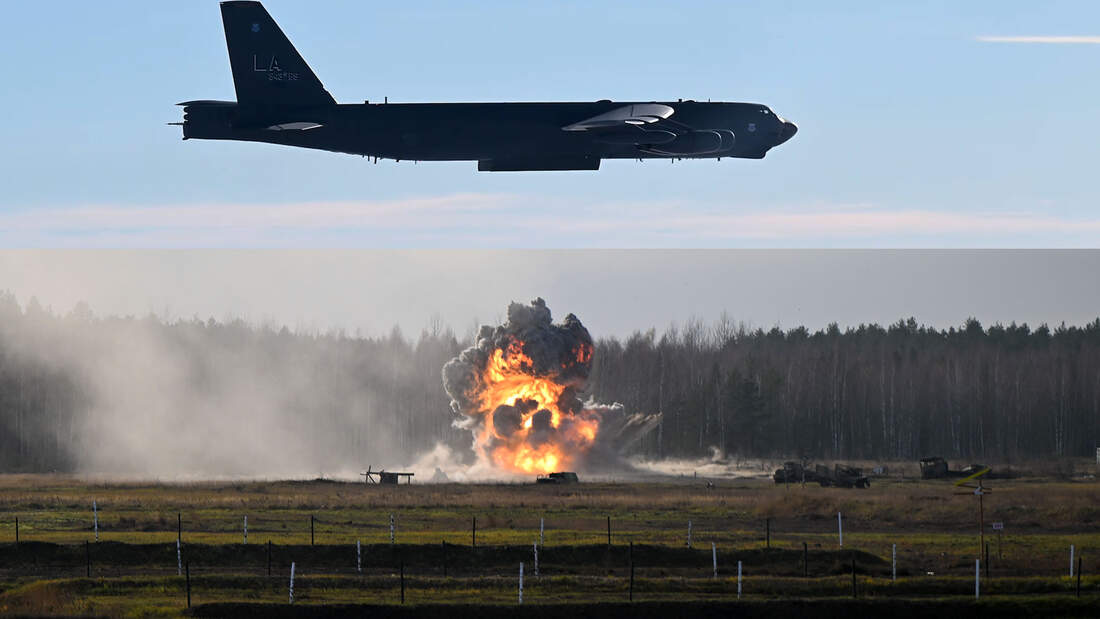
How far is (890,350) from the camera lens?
610 feet

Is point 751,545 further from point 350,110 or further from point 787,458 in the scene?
point 787,458

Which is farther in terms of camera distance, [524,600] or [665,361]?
[665,361]

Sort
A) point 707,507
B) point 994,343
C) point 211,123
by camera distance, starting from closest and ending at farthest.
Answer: point 211,123 → point 707,507 → point 994,343

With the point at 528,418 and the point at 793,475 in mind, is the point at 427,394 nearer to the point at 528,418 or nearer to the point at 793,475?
the point at 528,418

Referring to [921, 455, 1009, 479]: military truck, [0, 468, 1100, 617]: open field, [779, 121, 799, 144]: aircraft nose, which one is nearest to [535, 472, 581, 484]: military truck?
[0, 468, 1100, 617]: open field

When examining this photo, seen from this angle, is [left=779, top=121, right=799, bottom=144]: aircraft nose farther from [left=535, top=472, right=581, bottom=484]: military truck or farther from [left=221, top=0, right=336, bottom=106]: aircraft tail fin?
[left=535, top=472, right=581, bottom=484]: military truck

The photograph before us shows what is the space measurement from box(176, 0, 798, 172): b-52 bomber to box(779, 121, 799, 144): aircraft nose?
5864 millimetres

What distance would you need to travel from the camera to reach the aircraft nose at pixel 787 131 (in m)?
76.2

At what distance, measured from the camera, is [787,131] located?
76.6 metres

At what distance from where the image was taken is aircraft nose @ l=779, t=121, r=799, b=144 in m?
76.2

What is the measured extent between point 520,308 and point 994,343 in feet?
255

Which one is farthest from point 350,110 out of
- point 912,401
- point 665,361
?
point 665,361

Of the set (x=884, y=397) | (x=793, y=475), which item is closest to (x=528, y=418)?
(x=793, y=475)

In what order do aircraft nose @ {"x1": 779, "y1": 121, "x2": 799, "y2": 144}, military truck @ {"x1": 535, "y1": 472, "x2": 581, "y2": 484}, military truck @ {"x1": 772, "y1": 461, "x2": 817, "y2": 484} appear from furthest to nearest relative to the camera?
military truck @ {"x1": 535, "y1": 472, "x2": 581, "y2": 484}
military truck @ {"x1": 772, "y1": 461, "x2": 817, "y2": 484}
aircraft nose @ {"x1": 779, "y1": 121, "x2": 799, "y2": 144}
